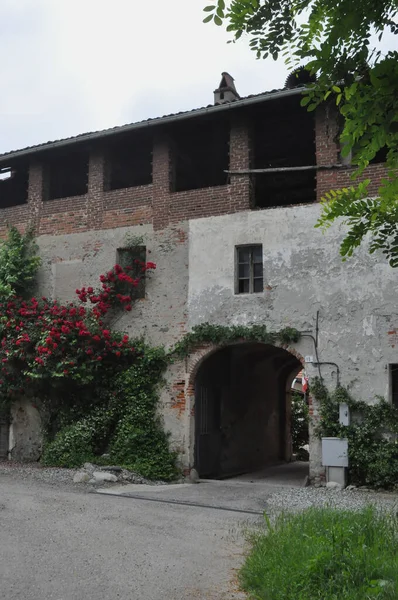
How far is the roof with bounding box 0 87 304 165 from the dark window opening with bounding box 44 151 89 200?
804 mm

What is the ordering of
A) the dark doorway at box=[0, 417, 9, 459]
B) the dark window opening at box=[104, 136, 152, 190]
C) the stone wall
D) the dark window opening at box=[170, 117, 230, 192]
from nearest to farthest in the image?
the stone wall → the dark window opening at box=[170, 117, 230, 192] → the dark doorway at box=[0, 417, 9, 459] → the dark window opening at box=[104, 136, 152, 190]

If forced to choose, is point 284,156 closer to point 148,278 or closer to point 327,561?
point 148,278

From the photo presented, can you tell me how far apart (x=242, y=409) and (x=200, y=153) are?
6.82m

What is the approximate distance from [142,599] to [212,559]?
1.36 metres

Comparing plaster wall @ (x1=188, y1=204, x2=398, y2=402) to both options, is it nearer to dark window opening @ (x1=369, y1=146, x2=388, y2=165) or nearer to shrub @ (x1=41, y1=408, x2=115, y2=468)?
dark window opening @ (x1=369, y1=146, x2=388, y2=165)

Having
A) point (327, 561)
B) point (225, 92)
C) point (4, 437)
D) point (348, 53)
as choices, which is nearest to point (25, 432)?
point (4, 437)

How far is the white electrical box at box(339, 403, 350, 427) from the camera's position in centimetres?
1151

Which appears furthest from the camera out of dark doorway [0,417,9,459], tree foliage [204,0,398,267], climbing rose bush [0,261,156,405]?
dark doorway [0,417,9,459]

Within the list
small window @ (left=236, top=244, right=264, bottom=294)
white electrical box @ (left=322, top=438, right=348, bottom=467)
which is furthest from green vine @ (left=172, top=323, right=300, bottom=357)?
white electrical box @ (left=322, top=438, right=348, bottom=467)

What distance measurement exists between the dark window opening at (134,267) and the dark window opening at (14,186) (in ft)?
13.8

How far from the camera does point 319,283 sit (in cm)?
1227

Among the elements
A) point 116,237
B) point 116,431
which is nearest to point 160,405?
point 116,431

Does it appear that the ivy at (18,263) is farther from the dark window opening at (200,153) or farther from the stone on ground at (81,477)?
the stone on ground at (81,477)

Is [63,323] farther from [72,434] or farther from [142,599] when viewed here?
[142,599]
